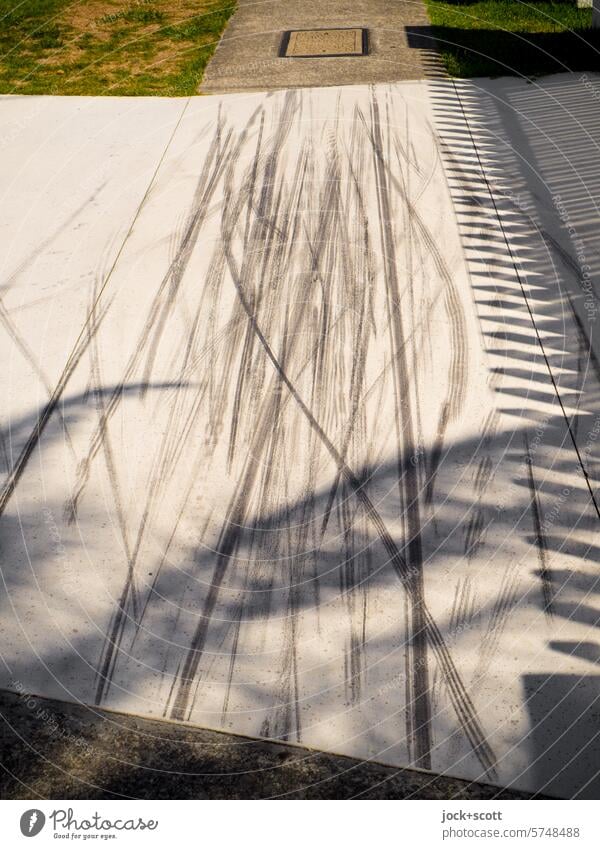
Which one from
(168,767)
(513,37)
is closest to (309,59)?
(513,37)

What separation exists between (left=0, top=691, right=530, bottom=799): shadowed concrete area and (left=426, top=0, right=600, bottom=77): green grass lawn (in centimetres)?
812

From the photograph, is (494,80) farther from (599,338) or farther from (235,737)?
(235,737)

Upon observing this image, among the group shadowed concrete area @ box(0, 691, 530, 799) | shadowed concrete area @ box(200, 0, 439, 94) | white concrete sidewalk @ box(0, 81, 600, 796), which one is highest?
shadowed concrete area @ box(200, 0, 439, 94)

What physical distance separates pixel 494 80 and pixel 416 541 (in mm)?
6759

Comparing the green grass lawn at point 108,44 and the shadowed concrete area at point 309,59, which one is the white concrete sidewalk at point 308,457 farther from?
the green grass lawn at point 108,44

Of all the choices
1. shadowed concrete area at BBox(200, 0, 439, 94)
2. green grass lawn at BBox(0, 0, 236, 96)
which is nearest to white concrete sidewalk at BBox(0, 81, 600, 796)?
shadowed concrete area at BBox(200, 0, 439, 94)

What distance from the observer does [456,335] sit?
19.6 feet

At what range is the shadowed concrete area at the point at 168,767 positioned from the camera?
3539mm

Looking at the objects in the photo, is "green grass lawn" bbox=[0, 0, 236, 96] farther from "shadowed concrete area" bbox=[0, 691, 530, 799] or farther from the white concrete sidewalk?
"shadowed concrete area" bbox=[0, 691, 530, 799]

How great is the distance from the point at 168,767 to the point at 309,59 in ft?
28.8

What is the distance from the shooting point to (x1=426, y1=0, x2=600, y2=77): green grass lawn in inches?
392

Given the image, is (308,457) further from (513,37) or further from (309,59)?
(513,37)
